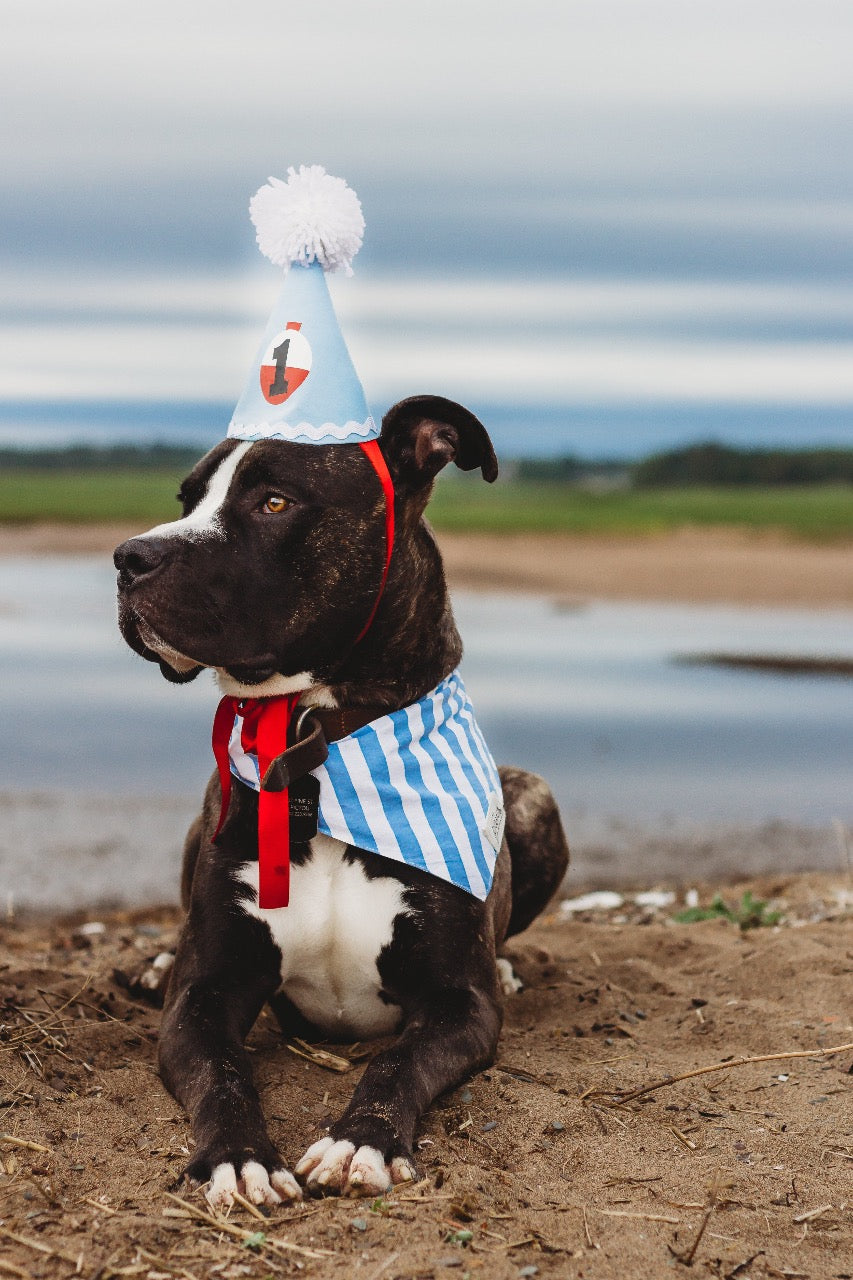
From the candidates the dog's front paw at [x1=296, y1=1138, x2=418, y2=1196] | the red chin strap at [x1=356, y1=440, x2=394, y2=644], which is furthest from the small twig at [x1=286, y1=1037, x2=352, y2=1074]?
the red chin strap at [x1=356, y1=440, x2=394, y2=644]

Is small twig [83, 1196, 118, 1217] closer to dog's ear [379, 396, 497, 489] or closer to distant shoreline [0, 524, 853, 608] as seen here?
dog's ear [379, 396, 497, 489]

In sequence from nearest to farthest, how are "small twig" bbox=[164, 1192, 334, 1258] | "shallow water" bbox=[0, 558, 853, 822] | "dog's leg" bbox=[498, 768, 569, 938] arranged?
"small twig" bbox=[164, 1192, 334, 1258] → "dog's leg" bbox=[498, 768, 569, 938] → "shallow water" bbox=[0, 558, 853, 822]

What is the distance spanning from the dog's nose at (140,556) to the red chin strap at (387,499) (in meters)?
0.64

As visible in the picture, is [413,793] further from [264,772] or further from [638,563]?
[638,563]

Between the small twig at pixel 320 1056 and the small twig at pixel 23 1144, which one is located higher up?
the small twig at pixel 23 1144

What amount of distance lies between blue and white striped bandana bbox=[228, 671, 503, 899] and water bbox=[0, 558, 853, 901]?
11.3 feet

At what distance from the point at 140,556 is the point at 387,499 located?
769mm

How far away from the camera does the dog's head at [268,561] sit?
409 centimetres

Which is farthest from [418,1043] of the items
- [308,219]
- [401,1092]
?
[308,219]

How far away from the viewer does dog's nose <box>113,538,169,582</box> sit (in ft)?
13.3

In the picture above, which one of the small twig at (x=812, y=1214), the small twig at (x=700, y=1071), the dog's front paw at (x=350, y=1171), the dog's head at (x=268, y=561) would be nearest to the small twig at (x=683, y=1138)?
the small twig at (x=700, y=1071)

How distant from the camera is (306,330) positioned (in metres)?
4.60

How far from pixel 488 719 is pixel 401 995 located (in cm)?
776

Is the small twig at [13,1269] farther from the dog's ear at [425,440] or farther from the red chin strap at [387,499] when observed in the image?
the dog's ear at [425,440]
